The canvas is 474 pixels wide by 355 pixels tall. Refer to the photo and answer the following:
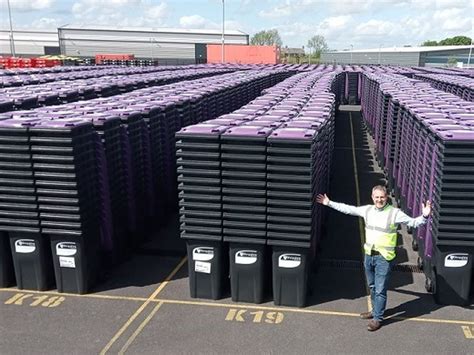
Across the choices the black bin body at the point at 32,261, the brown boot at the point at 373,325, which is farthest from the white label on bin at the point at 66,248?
the brown boot at the point at 373,325

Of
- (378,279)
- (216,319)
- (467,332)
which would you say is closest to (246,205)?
(216,319)

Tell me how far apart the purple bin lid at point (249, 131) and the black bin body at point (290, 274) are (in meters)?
1.50

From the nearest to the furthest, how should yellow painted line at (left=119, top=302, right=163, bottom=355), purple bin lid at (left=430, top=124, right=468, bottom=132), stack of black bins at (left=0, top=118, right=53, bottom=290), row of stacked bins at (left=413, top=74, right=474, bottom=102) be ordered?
yellow painted line at (left=119, top=302, right=163, bottom=355) < stack of black bins at (left=0, top=118, right=53, bottom=290) < purple bin lid at (left=430, top=124, right=468, bottom=132) < row of stacked bins at (left=413, top=74, right=474, bottom=102)

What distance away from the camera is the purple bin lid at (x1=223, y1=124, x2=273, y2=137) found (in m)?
6.71

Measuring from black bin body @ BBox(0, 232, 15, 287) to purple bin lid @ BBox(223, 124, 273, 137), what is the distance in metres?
3.86

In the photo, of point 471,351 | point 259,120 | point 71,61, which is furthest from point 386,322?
point 71,61

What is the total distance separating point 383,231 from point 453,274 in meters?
1.57

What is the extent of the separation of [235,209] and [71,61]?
6034 cm

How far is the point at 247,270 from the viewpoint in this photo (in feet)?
23.6

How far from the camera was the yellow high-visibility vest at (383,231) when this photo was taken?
6293 mm

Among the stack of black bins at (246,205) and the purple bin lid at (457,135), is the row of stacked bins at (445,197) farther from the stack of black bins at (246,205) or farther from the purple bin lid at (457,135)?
the stack of black bins at (246,205)

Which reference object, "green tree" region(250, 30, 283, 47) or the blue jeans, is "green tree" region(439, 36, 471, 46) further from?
the blue jeans

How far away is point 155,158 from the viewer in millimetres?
10102

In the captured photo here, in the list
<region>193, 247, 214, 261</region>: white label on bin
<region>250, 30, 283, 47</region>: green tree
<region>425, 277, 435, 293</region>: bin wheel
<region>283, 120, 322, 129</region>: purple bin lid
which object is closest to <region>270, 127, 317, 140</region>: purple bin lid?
<region>283, 120, 322, 129</region>: purple bin lid
